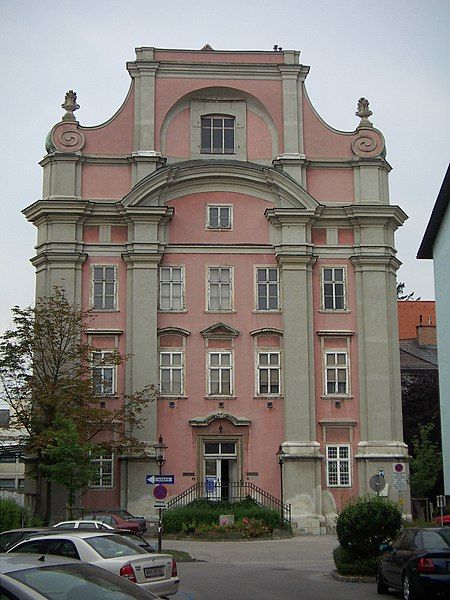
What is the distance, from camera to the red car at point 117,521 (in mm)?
33844

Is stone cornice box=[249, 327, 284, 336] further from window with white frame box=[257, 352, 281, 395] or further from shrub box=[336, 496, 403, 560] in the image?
shrub box=[336, 496, 403, 560]

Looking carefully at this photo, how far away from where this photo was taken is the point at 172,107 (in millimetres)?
46750

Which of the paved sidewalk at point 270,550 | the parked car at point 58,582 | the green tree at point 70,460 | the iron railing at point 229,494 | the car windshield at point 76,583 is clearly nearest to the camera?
the parked car at point 58,582

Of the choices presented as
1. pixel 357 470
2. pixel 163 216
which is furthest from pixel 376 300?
pixel 163 216

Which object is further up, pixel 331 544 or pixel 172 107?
pixel 172 107

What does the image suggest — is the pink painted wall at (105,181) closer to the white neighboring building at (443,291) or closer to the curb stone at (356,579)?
the white neighboring building at (443,291)

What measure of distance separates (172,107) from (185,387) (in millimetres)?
13254

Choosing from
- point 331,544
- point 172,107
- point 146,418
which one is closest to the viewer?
point 331,544

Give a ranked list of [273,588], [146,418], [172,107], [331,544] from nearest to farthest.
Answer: [273,588]
[331,544]
[146,418]
[172,107]

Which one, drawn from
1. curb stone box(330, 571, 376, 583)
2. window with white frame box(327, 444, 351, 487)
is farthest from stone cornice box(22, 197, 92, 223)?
curb stone box(330, 571, 376, 583)

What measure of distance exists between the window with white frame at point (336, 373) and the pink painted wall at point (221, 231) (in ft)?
20.1

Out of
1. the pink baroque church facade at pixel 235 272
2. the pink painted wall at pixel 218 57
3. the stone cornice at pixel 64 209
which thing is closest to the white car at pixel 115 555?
the pink baroque church facade at pixel 235 272

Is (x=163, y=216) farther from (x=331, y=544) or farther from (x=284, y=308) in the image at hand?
(x=331, y=544)

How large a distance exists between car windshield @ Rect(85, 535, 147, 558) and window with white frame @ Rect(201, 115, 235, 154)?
106ft
